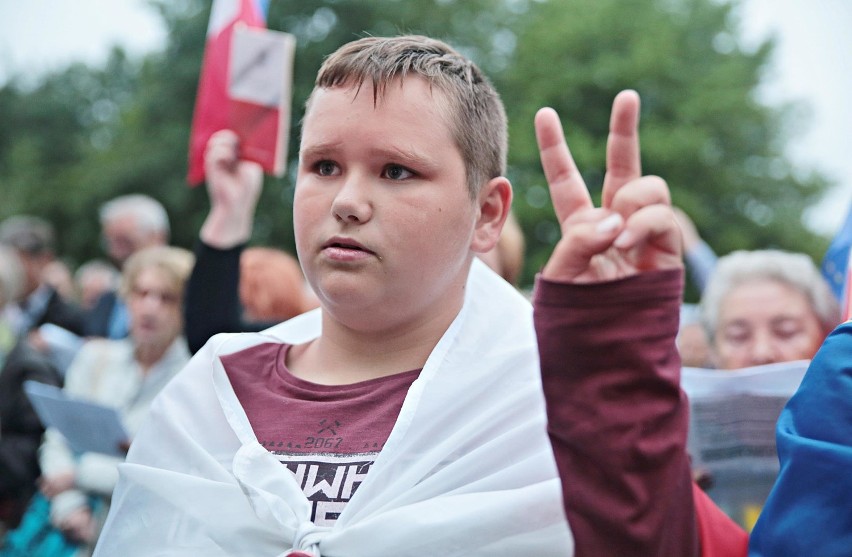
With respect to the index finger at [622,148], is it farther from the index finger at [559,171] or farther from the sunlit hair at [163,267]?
the sunlit hair at [163,267]

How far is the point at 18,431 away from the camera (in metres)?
4.45

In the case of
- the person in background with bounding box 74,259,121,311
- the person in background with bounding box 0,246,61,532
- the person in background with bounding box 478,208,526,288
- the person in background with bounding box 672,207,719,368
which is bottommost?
the person in background with bounding box 74,259,121,311

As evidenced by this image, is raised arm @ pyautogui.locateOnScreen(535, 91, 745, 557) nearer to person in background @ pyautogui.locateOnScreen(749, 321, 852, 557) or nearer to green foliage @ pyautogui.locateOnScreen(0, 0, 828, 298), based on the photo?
person in background @ pyautogui.locateOnScreen(749, 321, 852, 557)

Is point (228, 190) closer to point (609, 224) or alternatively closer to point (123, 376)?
point (123, 376)

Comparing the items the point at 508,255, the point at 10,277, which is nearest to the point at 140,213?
the point at 10,277

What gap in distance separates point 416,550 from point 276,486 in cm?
30

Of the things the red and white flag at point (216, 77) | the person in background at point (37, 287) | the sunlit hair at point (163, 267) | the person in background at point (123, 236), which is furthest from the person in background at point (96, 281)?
the red and white flag at point (216, 77)

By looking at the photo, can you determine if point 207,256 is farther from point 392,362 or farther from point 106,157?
point 106,157

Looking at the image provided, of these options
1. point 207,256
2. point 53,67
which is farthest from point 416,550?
point 53,67

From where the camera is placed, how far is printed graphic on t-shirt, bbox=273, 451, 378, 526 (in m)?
1.79

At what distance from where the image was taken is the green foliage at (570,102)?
76.2 feet

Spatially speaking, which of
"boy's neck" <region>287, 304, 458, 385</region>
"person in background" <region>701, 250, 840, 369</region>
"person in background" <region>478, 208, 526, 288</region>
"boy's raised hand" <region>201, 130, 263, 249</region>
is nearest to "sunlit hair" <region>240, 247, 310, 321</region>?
"boy's raised hand" <region>201, 130, 263, 249</region>

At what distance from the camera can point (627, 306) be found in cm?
142

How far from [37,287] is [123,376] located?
112 inches
